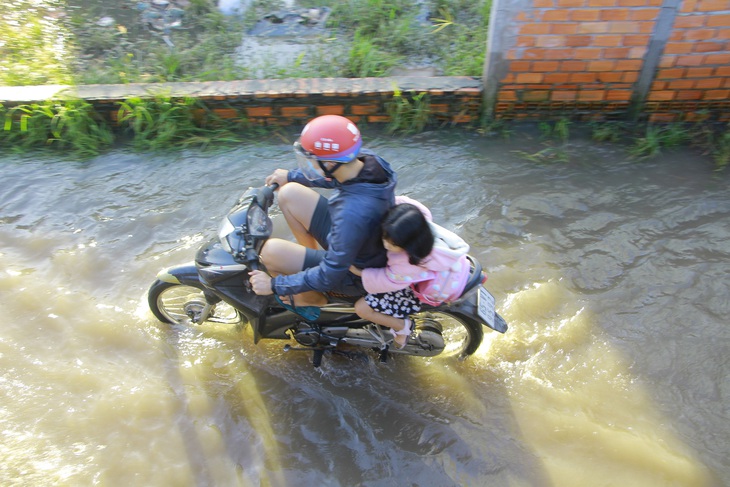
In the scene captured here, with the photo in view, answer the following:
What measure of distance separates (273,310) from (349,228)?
858 millimetres

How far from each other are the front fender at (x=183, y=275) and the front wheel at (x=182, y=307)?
4cm

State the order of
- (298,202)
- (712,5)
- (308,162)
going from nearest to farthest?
1. (308,162)
2. (298,202)
3. (712,5)

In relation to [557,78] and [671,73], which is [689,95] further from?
[557,78]

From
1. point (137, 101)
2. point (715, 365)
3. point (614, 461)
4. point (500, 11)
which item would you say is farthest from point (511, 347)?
point (137, 101)

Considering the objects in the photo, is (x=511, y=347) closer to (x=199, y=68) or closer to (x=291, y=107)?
(x=291, y=107)

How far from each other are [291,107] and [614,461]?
336 cm

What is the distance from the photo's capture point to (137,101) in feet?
13.9

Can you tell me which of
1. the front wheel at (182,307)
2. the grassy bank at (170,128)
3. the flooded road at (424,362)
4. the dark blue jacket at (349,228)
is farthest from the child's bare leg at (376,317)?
the grassy bank at (170,128)

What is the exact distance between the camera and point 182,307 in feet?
10.2

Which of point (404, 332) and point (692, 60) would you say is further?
point (692, 60)

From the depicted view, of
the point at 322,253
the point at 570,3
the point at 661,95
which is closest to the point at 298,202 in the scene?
the point at 322,253

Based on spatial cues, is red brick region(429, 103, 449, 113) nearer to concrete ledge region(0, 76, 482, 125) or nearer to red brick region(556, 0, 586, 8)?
concrete ledge region(0, 76, 482, 125)

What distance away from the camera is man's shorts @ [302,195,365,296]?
2.49 metres

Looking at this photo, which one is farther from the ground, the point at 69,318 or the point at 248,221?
the point at 248,221
